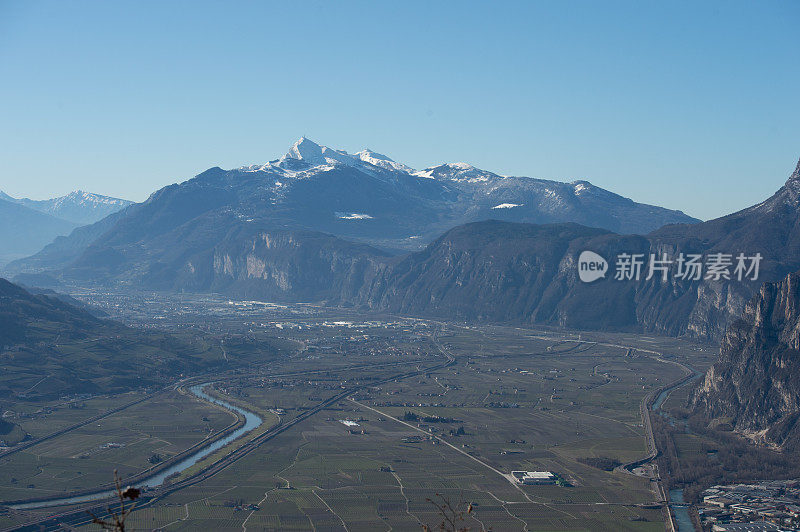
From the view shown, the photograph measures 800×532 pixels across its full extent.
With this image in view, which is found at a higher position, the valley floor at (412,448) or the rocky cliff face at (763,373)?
the rocky cliff face at (763,373)

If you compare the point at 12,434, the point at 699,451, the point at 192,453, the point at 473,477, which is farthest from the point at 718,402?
the point at 12,434

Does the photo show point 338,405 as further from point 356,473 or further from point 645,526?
point 645,526

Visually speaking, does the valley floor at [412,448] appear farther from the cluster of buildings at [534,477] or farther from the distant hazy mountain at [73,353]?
the distant hazy mountain at [73,353]

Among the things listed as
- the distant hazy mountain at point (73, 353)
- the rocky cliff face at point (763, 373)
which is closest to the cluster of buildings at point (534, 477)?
the rocky cliff face at point (763, 373)

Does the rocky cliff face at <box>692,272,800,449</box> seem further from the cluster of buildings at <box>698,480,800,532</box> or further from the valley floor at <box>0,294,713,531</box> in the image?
the cluster of buildings at <box>698,480,800,532</box>

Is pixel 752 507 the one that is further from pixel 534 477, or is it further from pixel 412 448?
pixel 412 448

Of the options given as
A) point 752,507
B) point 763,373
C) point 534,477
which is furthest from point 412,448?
point 763,373
